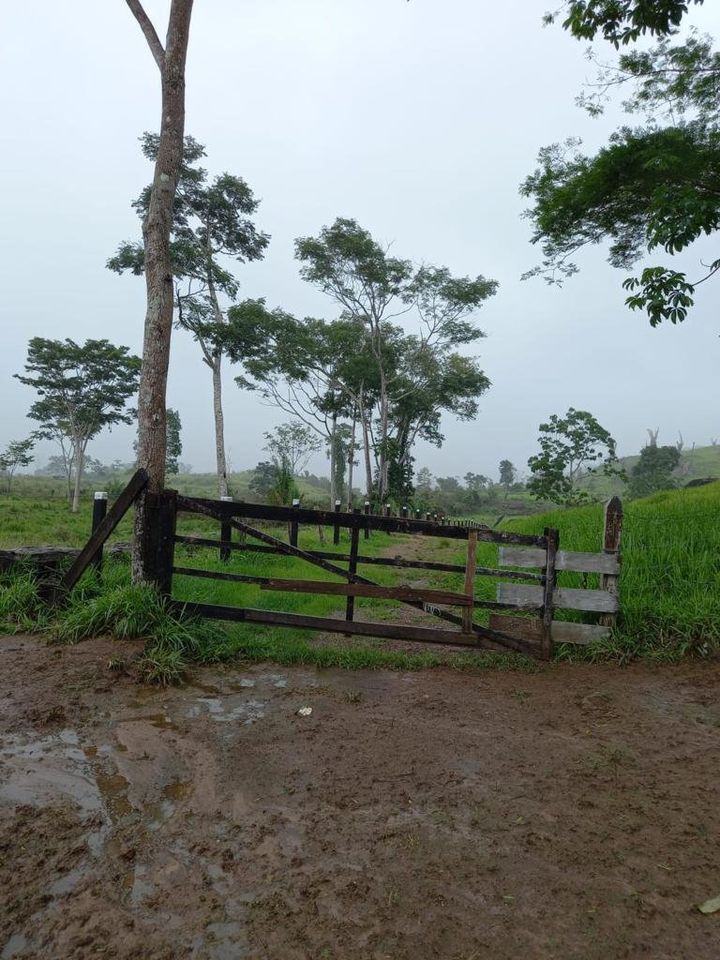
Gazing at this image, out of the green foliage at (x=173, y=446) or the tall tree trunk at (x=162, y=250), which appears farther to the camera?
the green foliage at (x=173, y=446)

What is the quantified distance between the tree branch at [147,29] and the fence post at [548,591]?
22.3 ft

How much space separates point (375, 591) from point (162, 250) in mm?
4379

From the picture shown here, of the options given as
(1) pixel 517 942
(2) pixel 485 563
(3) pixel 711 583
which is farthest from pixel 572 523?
(1) pixel 517 942

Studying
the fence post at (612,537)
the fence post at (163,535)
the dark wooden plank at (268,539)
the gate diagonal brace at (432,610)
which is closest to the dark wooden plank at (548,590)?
the gate diagonal brace at (432,610)

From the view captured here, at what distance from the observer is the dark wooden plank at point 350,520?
5.14 metres

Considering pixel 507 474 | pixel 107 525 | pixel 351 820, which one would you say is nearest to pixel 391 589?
pixel 351 820

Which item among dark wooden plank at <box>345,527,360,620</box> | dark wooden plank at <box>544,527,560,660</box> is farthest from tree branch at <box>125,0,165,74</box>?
dark wooden plank at <box>544,527,560,660</box>

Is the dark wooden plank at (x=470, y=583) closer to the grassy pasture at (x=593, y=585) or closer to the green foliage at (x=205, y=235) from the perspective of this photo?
the grassy pasture at (x=593, y=585)

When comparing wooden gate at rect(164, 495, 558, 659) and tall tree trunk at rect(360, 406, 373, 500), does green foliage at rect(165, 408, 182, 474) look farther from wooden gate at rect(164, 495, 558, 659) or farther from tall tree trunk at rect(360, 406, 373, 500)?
wooden gate at rect(164, 495, 558, 659)

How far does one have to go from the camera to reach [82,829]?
2572 mm

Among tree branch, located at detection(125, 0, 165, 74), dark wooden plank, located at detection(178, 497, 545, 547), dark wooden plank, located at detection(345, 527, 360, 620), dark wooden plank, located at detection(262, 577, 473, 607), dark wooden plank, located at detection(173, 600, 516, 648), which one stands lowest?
dark wooden plank, located at detection(173, 600, 516, 648)

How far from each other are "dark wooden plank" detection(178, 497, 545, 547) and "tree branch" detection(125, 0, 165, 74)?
512 cm

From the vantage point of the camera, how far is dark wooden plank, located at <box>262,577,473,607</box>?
5055 mm

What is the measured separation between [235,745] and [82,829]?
103 cm
